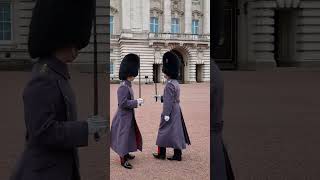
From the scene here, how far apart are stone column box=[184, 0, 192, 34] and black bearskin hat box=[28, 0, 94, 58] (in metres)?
36.8

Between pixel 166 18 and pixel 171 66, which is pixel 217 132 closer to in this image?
pixel 171 66

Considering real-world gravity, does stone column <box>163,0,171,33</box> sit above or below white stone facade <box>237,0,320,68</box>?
above

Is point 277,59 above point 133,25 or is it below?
below

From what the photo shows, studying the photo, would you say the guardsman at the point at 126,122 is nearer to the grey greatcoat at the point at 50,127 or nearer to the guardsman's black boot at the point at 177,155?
the guardsman's black boot at the point at 177,155

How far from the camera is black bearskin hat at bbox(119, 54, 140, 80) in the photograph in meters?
4.76

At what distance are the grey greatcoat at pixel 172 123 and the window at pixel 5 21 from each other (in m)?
11.2

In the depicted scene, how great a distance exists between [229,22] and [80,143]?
2.48ft

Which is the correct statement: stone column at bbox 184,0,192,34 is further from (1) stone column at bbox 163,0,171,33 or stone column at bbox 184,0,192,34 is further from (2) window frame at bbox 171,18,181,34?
(1) stone column at bbox 163,0,171,33

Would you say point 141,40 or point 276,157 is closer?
point 276,157

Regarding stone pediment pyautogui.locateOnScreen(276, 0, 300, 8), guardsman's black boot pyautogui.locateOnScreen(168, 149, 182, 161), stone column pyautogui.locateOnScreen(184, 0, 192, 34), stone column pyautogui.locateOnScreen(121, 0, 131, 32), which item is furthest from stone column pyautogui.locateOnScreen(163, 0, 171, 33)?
stone pediment pyautogui.locateOnScreen(276, 0, 300, 8)

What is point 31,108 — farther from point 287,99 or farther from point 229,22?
point 287,99

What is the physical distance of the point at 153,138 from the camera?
615 cm

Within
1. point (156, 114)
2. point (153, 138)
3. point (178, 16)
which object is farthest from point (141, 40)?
point (153, 138)

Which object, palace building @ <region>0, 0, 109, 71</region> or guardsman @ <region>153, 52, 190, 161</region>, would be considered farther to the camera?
palace building @ <region>0, 0, 109, 71</region>
